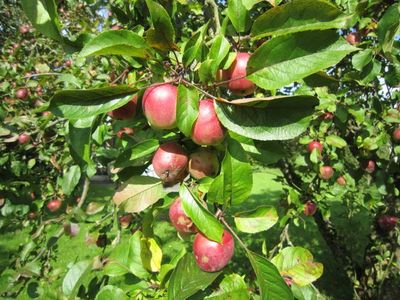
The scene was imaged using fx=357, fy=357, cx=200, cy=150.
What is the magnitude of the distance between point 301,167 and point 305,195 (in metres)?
0.23

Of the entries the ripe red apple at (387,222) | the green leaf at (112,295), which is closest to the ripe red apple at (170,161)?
the green leaf at (112,295)

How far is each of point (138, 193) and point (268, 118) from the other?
15.5 inches

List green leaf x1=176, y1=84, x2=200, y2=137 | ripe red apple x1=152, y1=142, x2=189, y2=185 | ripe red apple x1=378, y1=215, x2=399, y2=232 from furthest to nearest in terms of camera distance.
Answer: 1. ripe red apple x1=378, y1=215, x2=399, y2=232
2. ripe red apple x1=152, y1=142, x2=189, y2=185
3. green leaf x1=176, y1=84, x2=200, y2=137

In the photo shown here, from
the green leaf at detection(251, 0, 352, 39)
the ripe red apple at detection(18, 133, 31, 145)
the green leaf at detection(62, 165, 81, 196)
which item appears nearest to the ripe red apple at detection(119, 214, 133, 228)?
the green leaf at detection(62, 165, 81, 196)

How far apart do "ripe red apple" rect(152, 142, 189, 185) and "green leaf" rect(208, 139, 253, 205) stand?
0.31 feet

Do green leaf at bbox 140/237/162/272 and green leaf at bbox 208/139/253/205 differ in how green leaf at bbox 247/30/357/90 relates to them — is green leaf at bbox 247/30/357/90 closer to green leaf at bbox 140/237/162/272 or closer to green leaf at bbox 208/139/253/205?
green leaf at bbox 208/139/253/205

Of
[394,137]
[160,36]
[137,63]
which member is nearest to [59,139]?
[137,63]

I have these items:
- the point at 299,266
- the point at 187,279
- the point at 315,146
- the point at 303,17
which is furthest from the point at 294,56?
the point at 315,146

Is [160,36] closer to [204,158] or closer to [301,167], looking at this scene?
[204,158]

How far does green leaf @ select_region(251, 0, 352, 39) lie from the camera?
573mm

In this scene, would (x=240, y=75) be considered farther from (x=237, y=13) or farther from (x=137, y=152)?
(x=137, y=152)

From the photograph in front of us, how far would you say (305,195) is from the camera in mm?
2570

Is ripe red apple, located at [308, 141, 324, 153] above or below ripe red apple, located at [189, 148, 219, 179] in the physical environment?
below

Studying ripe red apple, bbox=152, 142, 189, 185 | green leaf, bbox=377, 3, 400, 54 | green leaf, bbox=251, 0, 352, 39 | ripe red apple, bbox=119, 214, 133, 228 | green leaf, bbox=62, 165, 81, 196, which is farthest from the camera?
ripe red apple, bbox=119, 214, 133, 228
